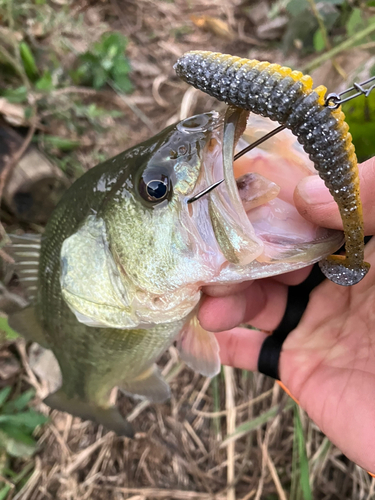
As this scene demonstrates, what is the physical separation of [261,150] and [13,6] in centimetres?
272

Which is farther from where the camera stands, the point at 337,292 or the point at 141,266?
the point at 337,292

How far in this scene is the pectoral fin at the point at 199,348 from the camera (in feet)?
4.40

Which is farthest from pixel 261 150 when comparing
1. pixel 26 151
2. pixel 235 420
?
pixel 26 151

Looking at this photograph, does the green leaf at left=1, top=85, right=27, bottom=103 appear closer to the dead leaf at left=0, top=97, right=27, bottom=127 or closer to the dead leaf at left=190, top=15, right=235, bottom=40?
the dead leaf at left=0, top=97, right=27, bottom=127

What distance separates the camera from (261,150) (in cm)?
103

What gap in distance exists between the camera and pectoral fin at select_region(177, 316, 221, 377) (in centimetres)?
134

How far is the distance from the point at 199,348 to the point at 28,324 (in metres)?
0.78

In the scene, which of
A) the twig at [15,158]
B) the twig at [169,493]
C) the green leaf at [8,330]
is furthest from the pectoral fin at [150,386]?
the twig at [15,158]

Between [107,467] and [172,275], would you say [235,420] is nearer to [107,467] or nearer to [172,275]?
[107,467]

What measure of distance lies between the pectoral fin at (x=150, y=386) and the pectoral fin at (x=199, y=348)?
0.30m

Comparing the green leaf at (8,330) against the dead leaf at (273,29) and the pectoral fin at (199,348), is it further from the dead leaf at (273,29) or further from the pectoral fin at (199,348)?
the dead leaf at (273,29)

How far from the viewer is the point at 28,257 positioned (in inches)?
63.2

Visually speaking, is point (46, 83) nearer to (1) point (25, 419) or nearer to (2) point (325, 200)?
(1) point (25, 419)

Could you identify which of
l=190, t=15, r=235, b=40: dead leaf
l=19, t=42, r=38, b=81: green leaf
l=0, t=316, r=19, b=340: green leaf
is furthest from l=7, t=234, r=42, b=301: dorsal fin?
l=190, t=15, r=235, b=40: dead leaf
